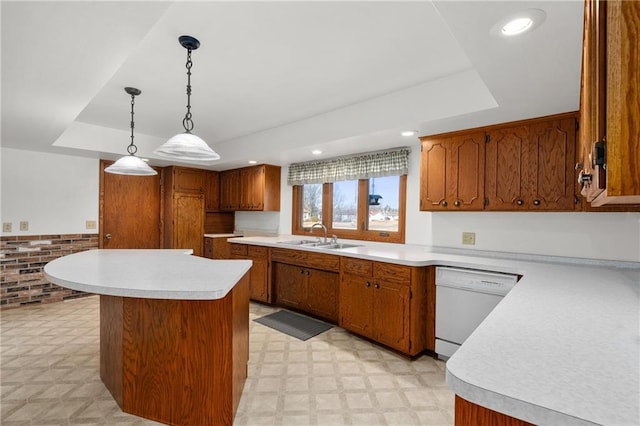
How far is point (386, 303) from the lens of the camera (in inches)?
107

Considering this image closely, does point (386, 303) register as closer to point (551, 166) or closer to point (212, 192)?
point (551, 166)

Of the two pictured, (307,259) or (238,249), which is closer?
(307,259)

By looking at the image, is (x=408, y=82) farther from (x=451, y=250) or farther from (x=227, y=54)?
(x=451, y=250)

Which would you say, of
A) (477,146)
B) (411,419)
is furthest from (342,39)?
(411,419)

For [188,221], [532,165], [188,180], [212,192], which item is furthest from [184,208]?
[532,165]

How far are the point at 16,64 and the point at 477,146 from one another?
328 centimetres

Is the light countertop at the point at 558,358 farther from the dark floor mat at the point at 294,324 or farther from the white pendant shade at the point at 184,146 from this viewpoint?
the dark floor mat at the point at 294,324

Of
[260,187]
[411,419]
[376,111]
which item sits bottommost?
[411,419]

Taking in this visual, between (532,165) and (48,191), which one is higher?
(532,165)

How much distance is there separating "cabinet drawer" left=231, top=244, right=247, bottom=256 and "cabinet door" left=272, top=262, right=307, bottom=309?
556 millimetres

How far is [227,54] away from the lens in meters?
2.13

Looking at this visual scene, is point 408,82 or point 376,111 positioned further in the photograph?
point 376,111

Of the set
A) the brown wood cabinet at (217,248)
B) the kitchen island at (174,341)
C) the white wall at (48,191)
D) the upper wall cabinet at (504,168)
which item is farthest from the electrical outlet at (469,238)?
the white wall at (48,191)

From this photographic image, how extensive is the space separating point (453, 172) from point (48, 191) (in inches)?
201
